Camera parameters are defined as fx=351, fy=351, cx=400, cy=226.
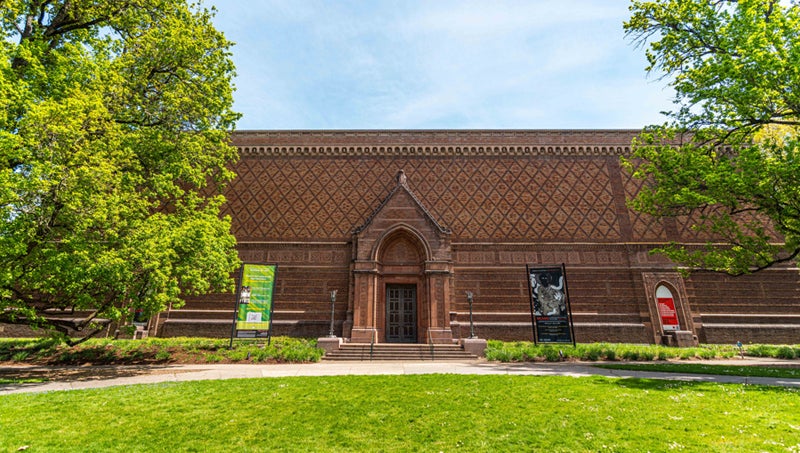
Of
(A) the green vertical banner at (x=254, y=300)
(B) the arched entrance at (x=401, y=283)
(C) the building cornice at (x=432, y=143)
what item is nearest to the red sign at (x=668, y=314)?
(C) the building cornice at (x=432, y=143)

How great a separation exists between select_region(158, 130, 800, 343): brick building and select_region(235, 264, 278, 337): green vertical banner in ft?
13.1

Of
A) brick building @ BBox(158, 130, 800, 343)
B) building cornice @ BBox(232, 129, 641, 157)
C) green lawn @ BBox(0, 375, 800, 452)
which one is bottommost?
green lawn @ BBox(0, 375, 800, 452)

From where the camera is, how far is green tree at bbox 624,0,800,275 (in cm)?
1181

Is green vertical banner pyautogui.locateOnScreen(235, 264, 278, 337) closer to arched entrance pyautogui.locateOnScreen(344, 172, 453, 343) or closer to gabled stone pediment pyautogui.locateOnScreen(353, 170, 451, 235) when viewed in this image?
arched entrance pyautogui.locateOnScreen(344, 172, 453, 343)

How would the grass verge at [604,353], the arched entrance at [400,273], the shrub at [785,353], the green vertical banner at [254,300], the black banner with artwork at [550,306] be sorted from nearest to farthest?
1. the grass verge at [604,353]
2. the shrub at [785,353]
3. the green vertical banner at [254,300]
4. the black banner with artwork at [550,306]
5. the arched entrance at [400,273]

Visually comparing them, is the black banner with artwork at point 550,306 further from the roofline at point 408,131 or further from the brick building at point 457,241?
the roofline at point 408,131

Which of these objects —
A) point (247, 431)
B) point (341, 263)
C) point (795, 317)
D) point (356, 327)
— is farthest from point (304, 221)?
point (795, 317)

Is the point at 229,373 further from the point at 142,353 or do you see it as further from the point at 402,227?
the point at 402,227

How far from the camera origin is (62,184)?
10.4 meters

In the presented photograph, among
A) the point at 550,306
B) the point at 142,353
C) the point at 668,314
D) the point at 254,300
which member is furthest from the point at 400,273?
the point at 668,314

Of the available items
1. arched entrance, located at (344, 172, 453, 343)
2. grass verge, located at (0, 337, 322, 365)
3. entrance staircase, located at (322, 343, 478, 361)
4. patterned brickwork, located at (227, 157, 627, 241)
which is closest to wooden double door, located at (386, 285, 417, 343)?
arched entrance, located at (344, 172, 453, 343)

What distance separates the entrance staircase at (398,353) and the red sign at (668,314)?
44.1ft

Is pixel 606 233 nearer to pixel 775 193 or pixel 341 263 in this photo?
pixel 775 193

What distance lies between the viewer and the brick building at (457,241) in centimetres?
2203
